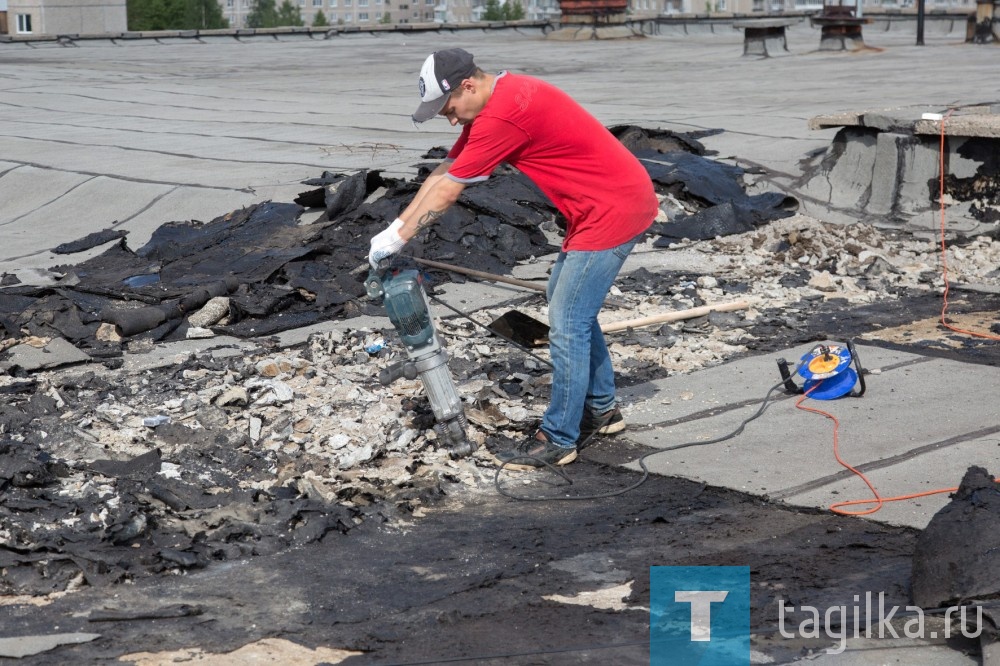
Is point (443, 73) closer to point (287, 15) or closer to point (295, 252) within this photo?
point (295, 252)

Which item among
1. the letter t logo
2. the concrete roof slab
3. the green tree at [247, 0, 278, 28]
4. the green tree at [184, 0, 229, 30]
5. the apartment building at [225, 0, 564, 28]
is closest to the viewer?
the letter t logo

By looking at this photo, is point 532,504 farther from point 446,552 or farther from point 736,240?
point 736,240

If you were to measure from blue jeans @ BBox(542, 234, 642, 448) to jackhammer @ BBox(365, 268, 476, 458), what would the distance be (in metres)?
0.44

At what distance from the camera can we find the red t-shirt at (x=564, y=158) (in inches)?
201

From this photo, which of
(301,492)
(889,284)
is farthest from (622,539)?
(889,284)

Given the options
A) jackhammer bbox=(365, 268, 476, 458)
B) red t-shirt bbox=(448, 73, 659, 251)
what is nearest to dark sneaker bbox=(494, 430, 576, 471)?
jackhammer bbox=(365, 268, 476, 458)

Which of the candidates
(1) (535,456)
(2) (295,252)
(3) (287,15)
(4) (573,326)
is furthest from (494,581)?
(3) (287,15)

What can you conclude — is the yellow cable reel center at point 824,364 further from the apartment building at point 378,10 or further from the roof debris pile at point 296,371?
the apartment building at point 378,10

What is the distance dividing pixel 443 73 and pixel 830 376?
2.73 m

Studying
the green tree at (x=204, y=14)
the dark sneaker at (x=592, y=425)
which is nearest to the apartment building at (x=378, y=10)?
the green tree at (x=204, y=14)

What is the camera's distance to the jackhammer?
5406 mm

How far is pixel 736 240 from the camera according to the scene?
33.5 ft

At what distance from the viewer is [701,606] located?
4.18m

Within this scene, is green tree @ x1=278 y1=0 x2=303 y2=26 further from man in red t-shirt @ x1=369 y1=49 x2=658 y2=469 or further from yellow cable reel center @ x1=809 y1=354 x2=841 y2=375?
man in red t-shirt @ x1=369 y1=49 x2=658 y2=469
